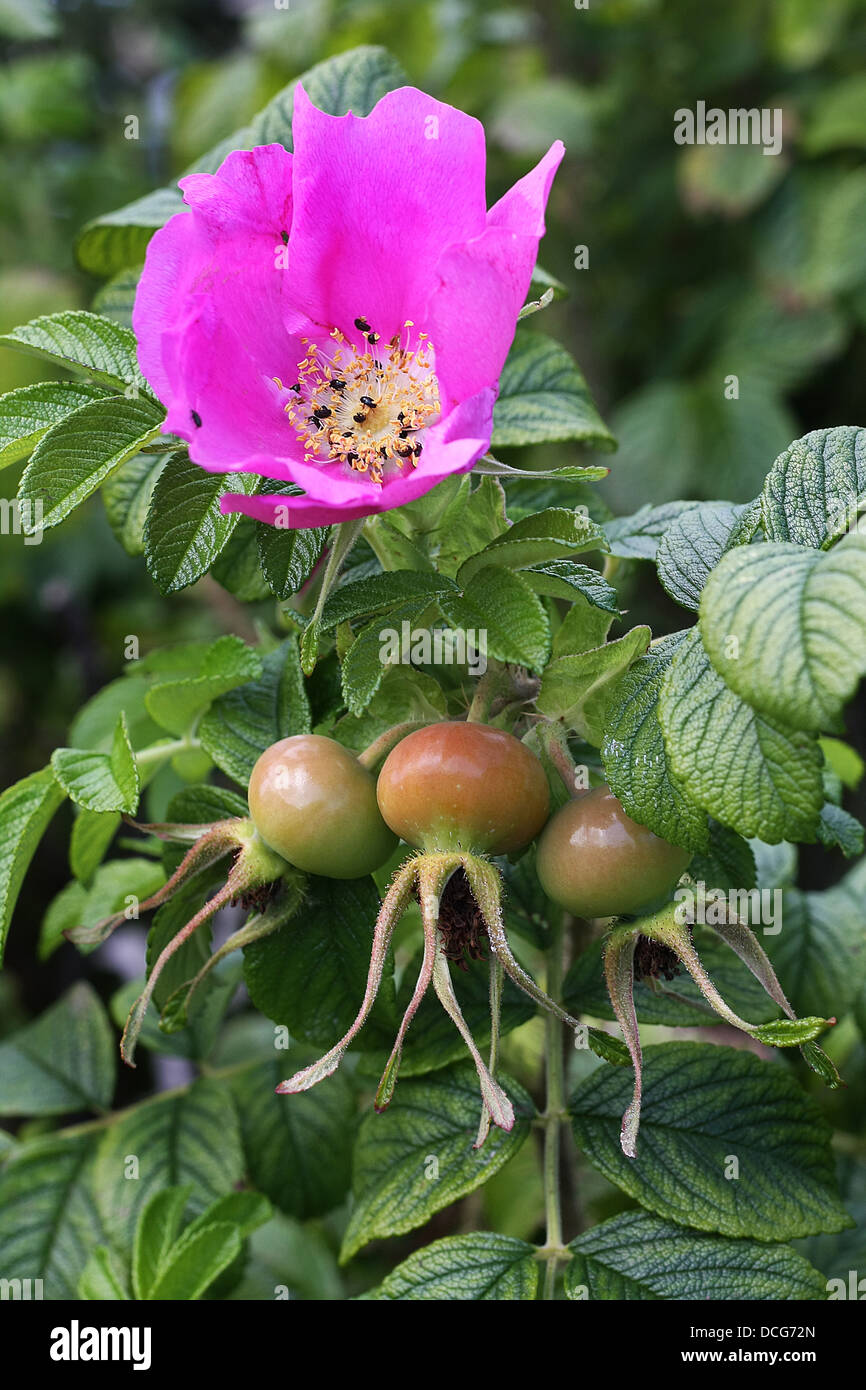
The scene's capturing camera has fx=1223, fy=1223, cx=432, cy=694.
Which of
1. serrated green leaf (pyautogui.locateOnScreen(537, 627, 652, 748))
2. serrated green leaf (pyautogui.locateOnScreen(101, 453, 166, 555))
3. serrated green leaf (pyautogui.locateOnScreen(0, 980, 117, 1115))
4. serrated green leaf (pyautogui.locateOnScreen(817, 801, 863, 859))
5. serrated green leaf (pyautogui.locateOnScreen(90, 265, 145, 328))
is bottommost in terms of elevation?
serrated green leaf (pyautogui.locateOnScreen(0, 980, 117, 1115))

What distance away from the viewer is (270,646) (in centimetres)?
100

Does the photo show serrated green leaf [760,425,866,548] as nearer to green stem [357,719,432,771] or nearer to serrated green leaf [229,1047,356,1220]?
green stem [357,719,432,771]

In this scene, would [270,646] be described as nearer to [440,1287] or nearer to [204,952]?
[204,952]

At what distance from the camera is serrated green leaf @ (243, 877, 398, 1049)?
0.76 meters

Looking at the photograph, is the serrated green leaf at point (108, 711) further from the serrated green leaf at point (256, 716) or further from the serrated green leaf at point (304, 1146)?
the serrated green leaf at point (304, 1146)

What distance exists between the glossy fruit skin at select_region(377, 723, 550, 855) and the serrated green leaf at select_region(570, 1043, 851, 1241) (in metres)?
0.25

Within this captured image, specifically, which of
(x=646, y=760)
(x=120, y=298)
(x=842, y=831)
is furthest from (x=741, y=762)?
(x=120, y=298)

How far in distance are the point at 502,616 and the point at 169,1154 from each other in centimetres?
63

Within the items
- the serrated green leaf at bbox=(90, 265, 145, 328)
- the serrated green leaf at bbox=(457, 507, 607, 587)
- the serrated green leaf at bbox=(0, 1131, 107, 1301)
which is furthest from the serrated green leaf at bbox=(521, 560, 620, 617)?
the serrated green leaf at bbox=(0, 1131, 107, 1301)

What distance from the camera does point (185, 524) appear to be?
68 cm

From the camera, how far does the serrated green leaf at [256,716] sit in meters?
0.78

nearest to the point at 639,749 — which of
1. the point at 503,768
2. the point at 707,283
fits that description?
the point at 503,768

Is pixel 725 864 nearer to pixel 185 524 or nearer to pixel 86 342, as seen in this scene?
pixel 185 524

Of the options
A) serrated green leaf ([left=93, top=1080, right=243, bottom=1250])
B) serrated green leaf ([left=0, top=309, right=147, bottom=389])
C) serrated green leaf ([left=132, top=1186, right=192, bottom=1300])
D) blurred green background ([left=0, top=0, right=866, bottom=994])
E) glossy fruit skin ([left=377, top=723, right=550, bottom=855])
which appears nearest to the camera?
glossy fruit skin ([left=377, top=723, right=550, bottom=855])
